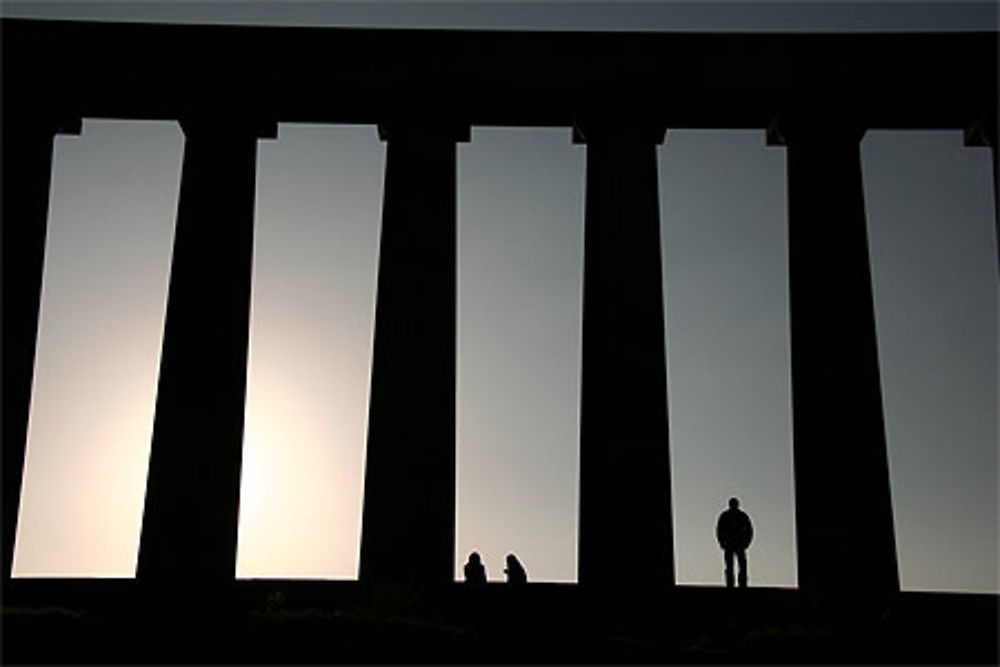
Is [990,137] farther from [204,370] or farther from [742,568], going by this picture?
[204,370]

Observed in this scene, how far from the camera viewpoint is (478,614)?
9700 centimetres

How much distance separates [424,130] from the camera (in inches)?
4732

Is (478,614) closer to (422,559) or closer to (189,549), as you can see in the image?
(422,559)

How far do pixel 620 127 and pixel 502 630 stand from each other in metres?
52.2

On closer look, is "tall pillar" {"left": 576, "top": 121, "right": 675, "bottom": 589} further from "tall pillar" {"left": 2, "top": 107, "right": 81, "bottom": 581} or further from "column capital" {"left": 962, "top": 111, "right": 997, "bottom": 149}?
"tall pillar" {"left": 2, "top": 107, "right": 81, "bottom": 581}

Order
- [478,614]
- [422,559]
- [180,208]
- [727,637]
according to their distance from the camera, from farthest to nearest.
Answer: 1. [180,208]
2. [422,559]
3. [478,614]
4. [727,637]

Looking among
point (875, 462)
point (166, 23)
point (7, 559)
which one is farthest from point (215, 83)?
point (875, 462)

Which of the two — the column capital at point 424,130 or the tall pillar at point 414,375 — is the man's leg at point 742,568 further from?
the column capital at point 424,130

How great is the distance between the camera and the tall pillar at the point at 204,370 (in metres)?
109

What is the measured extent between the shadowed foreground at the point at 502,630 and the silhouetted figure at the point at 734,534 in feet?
6.49

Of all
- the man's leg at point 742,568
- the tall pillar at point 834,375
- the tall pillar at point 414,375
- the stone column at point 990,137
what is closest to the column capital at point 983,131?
the stone column at point 990,137

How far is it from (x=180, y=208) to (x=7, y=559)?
3062 cm

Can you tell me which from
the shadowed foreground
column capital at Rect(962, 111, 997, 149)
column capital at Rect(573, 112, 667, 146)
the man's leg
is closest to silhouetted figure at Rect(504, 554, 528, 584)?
the shadowed foreground

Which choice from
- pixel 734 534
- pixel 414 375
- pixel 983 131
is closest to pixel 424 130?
pixel 414 375
